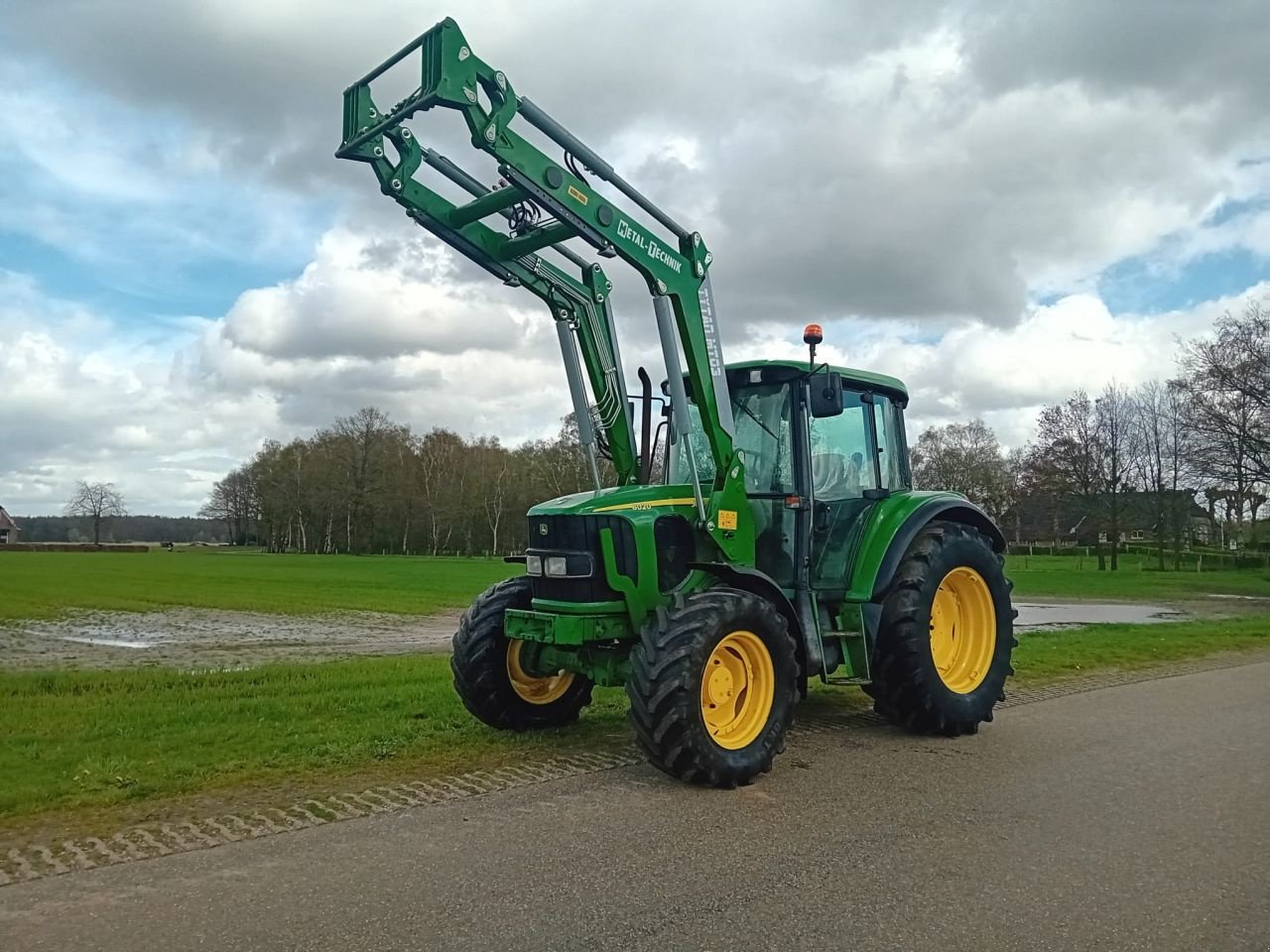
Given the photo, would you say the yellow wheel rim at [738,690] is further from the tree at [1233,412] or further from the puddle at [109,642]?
the tree at [1233,412]

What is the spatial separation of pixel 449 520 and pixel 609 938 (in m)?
74.6

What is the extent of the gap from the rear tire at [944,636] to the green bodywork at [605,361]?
0.72 ft

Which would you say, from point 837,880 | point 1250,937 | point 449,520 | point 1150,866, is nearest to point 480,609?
point 837,880

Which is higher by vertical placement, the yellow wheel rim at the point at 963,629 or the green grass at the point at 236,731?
the yellow wheel rim at the point at 963,629

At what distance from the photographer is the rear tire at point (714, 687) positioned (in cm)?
571

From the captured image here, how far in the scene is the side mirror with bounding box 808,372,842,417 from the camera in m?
6.75

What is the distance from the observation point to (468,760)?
21.3ft

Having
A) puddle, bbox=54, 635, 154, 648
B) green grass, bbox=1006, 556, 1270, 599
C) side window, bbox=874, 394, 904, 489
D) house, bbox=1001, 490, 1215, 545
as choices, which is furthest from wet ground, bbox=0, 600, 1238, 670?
house, bbox=1001, 490, 1215, 545

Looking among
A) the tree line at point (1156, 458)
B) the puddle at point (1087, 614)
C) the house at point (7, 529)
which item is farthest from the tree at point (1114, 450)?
the house at point (7, 529)

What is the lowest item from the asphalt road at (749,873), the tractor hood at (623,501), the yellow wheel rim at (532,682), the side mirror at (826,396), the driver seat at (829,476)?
the asphalt road at (749,873)

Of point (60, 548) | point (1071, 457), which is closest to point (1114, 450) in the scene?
point (1071, 457)

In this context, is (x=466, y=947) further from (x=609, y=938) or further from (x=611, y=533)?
(x=611, y=533)

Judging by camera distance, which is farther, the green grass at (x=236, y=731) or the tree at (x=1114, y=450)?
the tree at (x=1114, y=450)

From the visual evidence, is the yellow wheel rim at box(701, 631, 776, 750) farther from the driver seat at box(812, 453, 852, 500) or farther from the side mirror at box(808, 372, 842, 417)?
the side mirror at box(808, 372, 842, 417)
